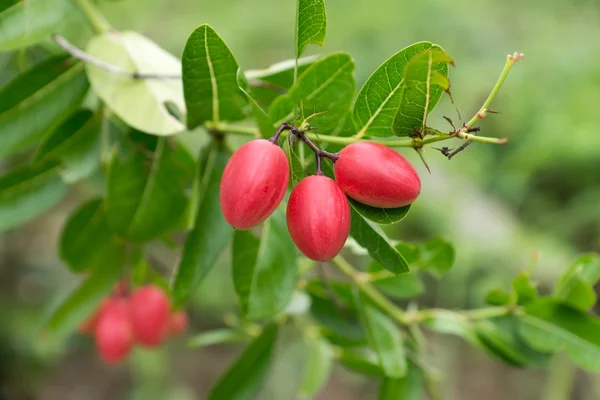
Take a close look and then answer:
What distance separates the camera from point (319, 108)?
0.46 meters

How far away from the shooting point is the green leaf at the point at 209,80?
0.48 m

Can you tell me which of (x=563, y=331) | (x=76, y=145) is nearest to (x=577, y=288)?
(x=563, y=331)

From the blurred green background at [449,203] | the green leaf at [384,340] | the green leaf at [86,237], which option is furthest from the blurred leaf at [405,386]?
the blurred green background at [449,203]

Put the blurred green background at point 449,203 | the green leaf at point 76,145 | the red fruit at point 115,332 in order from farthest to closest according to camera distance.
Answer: the blurred green background at point 449,203 < the red fruit at point 115,332 < the green leaf at point 76,145

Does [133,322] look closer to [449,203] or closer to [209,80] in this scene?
[209,80]

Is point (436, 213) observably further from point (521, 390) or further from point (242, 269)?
point (242, 269)

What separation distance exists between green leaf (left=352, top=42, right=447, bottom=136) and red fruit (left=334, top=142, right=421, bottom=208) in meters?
0.06

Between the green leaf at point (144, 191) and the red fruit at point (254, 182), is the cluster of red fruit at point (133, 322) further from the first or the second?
the red fruit at point (254, 182)

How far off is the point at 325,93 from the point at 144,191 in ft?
0.95

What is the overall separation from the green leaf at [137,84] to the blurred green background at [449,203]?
1.49 meters

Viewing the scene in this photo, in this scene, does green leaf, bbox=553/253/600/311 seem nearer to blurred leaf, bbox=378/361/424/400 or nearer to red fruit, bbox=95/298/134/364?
blurred leaf, bbox=378/361/424/400

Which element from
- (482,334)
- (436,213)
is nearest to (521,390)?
(436,213)

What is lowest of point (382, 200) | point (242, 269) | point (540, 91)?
point (540, 91)

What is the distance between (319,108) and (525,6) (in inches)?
170
